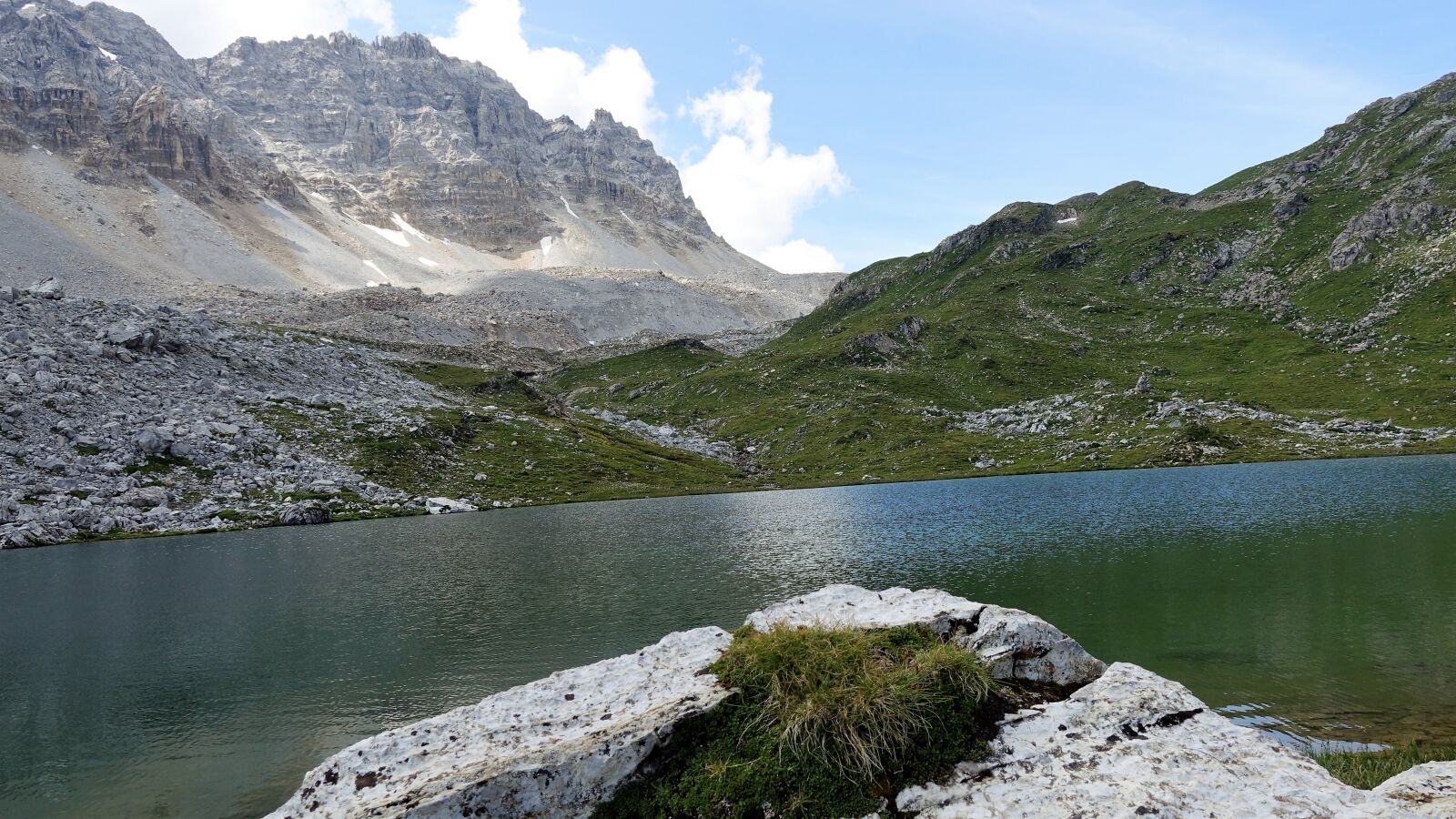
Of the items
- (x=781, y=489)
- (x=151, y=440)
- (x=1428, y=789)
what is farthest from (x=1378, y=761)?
(x=151, y=440)

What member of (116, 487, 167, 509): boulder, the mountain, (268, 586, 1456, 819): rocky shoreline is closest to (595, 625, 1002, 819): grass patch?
(268, 586, 1456, 819): rocky shoreline

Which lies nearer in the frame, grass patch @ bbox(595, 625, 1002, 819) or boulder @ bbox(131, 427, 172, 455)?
grass patch @ bbox(595, 625, 1002, 819)

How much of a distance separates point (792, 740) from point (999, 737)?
10.7ft

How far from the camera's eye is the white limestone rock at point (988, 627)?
1298 centimetres

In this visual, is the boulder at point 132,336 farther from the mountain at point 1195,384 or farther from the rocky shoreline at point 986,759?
the rocky shoreline at point 986,759

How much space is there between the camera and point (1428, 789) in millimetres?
9008

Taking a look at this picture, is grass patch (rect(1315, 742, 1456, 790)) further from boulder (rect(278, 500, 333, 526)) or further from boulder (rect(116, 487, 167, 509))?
boulder (rect(116, 487, 167, 509))

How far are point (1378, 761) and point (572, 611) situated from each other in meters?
34.4

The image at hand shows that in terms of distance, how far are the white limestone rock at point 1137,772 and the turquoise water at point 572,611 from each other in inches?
546

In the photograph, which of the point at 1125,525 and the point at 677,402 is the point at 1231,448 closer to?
the point at 1125,525

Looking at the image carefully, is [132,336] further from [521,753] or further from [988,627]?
[988,627]

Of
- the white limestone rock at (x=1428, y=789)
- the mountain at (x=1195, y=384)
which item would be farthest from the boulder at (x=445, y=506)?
the white limestone rock at (x=1428, y=789)

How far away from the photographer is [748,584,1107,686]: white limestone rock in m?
13.0

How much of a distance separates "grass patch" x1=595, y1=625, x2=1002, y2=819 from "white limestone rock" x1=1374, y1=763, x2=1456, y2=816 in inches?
197
